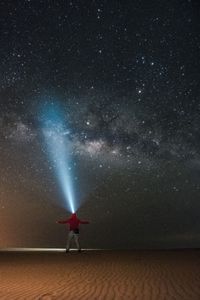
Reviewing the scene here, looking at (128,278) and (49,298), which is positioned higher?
(128,278)

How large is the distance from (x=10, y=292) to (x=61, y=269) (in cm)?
467

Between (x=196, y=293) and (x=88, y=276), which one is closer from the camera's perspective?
(x=196, y=293)

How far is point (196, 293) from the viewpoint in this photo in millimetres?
8633

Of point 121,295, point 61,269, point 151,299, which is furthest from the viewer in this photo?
point 61,269

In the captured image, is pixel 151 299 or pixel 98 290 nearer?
pixel 151 299

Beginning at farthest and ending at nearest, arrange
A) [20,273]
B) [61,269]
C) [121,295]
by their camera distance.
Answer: [61,269], [20,273], [121,295]

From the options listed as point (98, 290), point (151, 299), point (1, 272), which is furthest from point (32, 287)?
point (1, 272)

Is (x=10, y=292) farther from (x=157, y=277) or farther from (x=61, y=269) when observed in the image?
(x=61, y=269)

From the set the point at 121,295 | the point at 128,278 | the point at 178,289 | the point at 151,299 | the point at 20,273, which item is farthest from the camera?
the point at 20,273

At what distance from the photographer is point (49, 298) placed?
8180mm

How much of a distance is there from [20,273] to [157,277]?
11.8 feet

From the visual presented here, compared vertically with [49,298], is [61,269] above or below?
above

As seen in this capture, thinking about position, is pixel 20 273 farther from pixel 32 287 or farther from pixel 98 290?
pixel 98 290

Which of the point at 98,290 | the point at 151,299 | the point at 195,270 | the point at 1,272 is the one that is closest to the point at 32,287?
the point at 98,290
